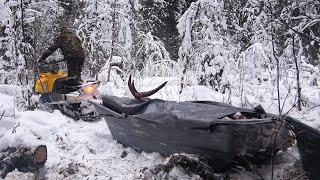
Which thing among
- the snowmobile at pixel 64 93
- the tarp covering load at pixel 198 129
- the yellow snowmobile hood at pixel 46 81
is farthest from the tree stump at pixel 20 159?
the yellow snowmobile hood at pixel 46 81

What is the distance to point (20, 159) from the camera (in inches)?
203

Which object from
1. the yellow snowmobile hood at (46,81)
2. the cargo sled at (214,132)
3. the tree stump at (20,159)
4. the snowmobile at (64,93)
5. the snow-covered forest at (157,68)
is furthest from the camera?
the yellow snowmobile hood at (46,81)

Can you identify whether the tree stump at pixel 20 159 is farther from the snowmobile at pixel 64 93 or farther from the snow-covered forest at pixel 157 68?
the snowmobile at pixel 64 93

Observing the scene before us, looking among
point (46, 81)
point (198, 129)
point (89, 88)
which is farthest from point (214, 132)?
point (46, 81)

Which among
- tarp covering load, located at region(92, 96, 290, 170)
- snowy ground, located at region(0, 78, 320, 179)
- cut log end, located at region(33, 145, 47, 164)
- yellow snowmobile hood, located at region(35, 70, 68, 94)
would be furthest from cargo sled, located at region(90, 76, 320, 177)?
yellow snowmobile hood, located at region(35, 70, 68, 94)

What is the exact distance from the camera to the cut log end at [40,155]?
17.4 feet

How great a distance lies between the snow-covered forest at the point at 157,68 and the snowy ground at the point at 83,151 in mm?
15

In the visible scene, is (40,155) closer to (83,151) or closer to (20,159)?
(20,159)

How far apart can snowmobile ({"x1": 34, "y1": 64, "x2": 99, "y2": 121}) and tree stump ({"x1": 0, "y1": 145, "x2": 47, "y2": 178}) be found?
2.95 metres

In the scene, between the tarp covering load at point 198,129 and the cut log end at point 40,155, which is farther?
the cut log end at point 40,155

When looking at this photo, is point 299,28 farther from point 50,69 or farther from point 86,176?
point 50,69

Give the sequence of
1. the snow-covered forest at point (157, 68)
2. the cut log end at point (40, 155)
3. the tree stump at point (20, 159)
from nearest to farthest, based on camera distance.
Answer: the tree stump at point (20, 159)
the cut log end at point (40, 155)
the snow-covered forest at point (157, 68)

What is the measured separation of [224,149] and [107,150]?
2405 millimetres

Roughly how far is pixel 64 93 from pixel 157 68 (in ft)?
17.5
